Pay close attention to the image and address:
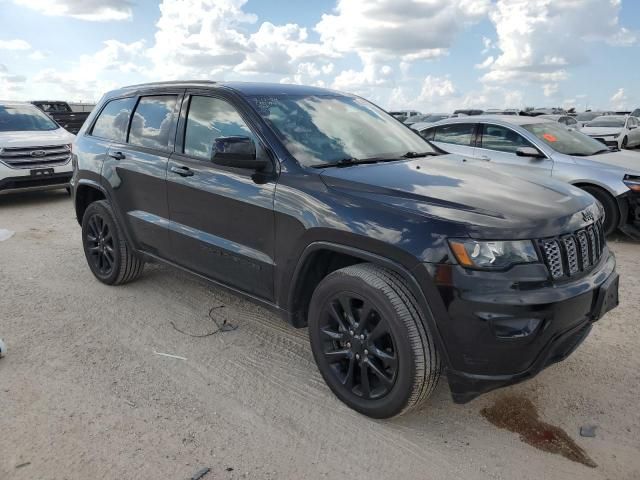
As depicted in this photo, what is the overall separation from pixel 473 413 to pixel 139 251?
295 cm

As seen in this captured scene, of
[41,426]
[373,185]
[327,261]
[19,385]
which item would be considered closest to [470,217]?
[373,185]

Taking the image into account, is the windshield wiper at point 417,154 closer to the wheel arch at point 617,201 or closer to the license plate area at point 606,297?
the license plate area at point 606,297

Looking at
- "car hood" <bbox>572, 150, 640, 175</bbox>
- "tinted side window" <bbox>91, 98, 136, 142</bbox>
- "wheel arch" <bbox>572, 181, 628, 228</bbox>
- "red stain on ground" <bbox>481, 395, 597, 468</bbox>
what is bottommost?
"red stain on ground" <bbox>481, 395, 597, 468</bbox>

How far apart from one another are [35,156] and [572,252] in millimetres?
8848

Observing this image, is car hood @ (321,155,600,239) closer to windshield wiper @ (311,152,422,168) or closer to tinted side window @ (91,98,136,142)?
windshield wiper @ (311,152,422,168)

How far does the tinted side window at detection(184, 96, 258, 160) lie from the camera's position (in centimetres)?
364

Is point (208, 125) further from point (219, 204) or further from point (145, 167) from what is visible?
point (145, 167)

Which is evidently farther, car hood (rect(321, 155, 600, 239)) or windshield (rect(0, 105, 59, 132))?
windshield (rect(0, 105, 59, 132))

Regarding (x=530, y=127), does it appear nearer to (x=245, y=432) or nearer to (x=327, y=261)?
(x=327, y=261)

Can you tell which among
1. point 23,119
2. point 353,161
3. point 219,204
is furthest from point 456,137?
point 23,119

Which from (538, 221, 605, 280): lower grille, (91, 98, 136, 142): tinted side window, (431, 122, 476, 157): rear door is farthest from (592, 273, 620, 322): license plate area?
(431, 122, 476, 157): rear door

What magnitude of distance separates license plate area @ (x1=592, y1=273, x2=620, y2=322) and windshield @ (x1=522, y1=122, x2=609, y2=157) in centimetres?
466

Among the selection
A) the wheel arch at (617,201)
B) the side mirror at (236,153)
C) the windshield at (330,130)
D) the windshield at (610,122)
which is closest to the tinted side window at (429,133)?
the wheel arch at (617,201)

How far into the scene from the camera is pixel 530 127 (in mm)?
7535
